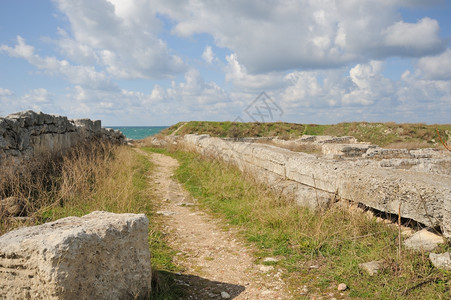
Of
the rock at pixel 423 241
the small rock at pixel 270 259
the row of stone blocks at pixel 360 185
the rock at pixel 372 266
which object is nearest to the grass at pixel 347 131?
the row of stone blocks at pixel 360 185

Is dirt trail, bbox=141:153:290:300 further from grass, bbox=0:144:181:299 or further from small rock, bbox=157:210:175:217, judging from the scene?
grass, bbox=0:144:181:299

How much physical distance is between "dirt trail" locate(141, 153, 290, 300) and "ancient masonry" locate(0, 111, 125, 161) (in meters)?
3.50

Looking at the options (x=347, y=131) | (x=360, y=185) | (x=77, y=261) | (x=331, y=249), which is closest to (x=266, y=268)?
(x=331, y=249)

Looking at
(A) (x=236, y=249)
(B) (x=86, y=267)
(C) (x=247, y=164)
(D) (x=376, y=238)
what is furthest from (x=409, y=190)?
(C) (x=247, y=164)

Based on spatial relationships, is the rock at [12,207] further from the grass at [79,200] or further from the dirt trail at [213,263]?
the dirt trail at [213,263]

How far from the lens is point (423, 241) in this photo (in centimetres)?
392

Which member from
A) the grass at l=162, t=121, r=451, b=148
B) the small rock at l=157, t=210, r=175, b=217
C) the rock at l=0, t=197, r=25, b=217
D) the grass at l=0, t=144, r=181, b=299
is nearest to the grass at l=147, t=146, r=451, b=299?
the small rock at l=157, t=210, r=175, b=217

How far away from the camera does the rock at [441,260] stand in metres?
3.41

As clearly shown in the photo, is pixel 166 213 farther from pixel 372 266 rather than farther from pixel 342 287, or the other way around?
pixel 372 266

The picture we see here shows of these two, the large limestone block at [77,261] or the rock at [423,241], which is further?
the rock at [423,241]

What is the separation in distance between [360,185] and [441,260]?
6.09 feet

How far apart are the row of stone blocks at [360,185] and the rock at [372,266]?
0.74 m

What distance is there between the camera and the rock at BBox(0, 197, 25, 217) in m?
4.87

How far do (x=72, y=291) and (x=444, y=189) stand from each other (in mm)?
4429
